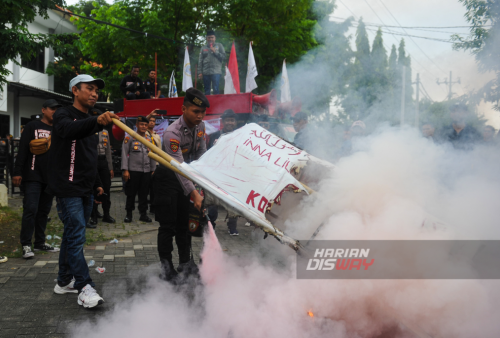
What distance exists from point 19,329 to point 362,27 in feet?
23.9

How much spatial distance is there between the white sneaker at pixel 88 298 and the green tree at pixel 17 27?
4.22m

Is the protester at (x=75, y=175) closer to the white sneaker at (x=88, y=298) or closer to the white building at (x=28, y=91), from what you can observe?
the white sneaker at (x=88, y=298)

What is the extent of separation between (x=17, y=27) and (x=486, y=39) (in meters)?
6.42

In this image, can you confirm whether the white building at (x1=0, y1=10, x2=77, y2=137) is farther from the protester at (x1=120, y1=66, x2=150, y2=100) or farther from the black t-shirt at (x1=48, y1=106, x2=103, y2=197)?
the black t-shirt at (x1=48, y1=106, x2=103, y2=197)

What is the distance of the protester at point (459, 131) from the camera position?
516 centimetres

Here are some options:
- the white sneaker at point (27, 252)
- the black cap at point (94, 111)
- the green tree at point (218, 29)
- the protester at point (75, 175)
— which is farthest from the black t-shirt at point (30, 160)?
the green tree at point (218, 29)

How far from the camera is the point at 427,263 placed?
2609 mm

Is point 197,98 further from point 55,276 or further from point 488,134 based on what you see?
point 488,134

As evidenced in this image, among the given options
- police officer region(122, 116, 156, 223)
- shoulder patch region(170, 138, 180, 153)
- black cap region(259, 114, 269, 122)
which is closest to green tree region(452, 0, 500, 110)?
shoulder patch region(170, 138, 180, 153)

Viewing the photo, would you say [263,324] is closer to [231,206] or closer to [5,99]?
[231,206]

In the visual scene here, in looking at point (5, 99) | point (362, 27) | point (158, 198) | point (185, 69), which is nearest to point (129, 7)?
point (185, 69)

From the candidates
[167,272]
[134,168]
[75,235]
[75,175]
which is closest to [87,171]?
[75,175]

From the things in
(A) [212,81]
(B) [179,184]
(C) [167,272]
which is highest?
(A) [212,81]

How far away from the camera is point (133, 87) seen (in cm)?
1035
